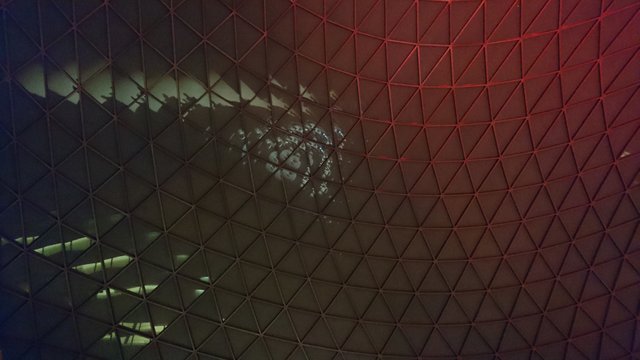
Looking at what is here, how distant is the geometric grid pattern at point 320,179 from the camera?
33188 mm

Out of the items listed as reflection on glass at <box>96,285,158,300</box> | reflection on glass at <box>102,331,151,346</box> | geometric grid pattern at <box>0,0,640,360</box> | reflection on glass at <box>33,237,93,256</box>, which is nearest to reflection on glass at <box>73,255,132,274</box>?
geometric grid pattern at <box>0,0,640,360</box>

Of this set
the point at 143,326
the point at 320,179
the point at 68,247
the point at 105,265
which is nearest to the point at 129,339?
the point at 143,326

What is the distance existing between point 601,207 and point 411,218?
41.3ft

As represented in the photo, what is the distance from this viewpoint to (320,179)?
124 ft

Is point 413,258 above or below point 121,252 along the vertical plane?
below

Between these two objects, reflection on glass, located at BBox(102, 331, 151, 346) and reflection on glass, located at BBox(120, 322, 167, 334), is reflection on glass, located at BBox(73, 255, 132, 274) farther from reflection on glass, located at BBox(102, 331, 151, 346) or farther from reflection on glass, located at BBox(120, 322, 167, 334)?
reflection on glass, located at BBox(102, 331, 151, 346)

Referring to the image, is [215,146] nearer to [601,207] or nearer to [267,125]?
[267,125]

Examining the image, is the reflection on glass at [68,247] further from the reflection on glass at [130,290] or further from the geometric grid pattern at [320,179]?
the reflection on glass at [130,290]

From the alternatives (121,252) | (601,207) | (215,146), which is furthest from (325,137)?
(601,207)

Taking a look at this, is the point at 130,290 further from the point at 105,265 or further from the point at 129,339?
the point at 129,339

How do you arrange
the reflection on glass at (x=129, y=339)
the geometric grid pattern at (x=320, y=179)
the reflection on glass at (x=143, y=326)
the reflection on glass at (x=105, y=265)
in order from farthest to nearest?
1. the reflection on glass at (x=143, y=326)
2. the reflection on glass at (x=129, y=339)
3. the reflection on glass at (x=105, y=265)
4. the geometric grid pattern at (x=320, y=179)

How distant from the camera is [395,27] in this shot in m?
35.4

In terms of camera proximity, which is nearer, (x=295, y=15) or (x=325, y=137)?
(x=295, y=15)

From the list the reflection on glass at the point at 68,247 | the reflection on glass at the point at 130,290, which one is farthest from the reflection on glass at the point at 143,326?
the reflection on glass at the point at 68,247
